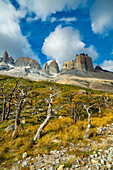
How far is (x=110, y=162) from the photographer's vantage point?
14.5ft

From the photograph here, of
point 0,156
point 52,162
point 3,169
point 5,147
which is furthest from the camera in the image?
point 5,147

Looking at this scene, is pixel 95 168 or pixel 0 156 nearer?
pixel 95 168

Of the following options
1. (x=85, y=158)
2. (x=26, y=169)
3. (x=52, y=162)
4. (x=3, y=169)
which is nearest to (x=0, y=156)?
(x=3, y=169)

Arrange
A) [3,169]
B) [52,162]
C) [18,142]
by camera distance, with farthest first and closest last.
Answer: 1. [18,142]
2. [52,162]
3. [3,169]

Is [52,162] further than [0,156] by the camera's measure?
No

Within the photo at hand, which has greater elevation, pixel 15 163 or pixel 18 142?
pixel 18 142

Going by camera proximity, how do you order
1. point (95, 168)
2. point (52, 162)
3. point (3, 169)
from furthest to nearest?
point (52, 162), point (3, 169), point (95, 168)

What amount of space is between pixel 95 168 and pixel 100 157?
2.77ft

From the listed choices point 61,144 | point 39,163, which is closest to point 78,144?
point 61,144

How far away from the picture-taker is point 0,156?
5.46m

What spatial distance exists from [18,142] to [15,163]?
207 centimetres

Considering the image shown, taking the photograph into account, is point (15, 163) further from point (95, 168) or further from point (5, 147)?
point (95, 168)

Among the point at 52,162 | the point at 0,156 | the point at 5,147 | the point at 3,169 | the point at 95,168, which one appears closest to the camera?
the point at 95,168

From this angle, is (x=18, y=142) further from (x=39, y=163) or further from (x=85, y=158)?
(x=85, y=158)
